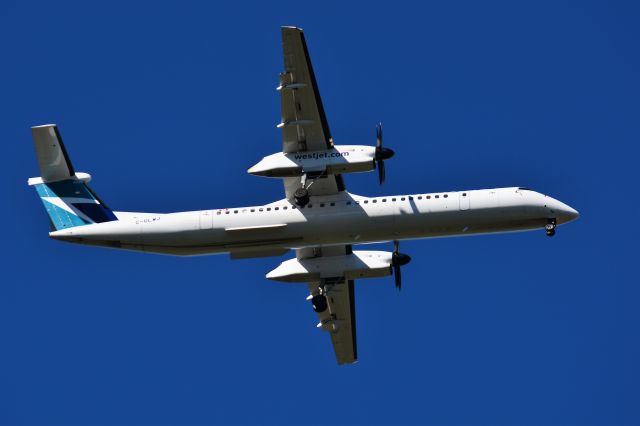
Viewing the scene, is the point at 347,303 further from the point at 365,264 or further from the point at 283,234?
the point at 283,234

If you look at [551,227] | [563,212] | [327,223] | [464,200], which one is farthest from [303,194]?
[563,212]

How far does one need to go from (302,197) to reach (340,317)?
669 cm

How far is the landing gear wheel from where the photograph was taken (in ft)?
106

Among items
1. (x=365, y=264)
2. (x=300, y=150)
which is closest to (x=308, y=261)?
(x=365, y=264)

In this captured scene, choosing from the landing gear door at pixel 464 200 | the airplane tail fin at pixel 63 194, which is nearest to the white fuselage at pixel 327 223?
the landing gear door at pixel 464 200

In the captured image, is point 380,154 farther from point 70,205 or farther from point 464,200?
point 70,205

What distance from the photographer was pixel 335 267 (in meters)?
35.2

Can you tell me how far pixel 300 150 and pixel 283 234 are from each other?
254 centimetres

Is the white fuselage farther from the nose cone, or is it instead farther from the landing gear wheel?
the landing gear wheel

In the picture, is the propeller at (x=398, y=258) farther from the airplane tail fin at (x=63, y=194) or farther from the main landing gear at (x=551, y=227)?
the airplane tail fin at (x=63, y=194)

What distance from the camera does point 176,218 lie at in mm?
32844

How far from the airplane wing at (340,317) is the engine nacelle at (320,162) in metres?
4.48

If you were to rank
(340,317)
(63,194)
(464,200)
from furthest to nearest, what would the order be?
1. (340,317)
2. (63,194)
3. (464,200)

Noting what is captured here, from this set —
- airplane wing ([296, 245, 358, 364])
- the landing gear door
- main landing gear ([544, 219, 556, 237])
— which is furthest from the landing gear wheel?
main landing gear ([544, 219, 556, 237])
